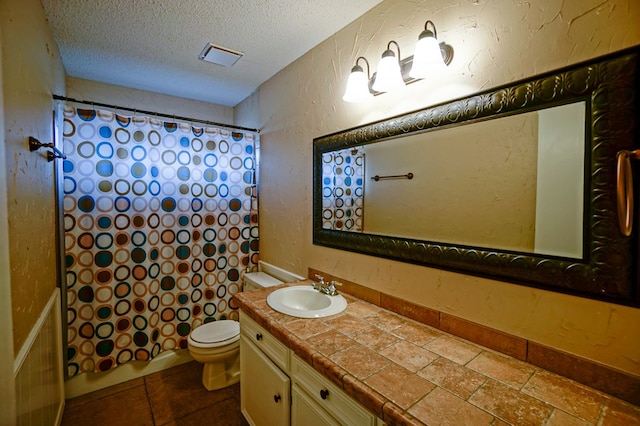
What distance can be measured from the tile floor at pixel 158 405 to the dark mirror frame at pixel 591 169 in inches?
71.1

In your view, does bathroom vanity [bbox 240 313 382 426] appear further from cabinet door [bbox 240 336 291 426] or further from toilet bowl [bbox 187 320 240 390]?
toilet bowl [bbox 187 320 240 390]

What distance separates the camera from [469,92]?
3.64 ft

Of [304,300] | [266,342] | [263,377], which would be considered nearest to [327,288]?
[304,300]

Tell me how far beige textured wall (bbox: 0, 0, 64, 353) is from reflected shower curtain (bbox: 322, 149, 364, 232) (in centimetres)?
139

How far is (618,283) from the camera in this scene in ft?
2.57

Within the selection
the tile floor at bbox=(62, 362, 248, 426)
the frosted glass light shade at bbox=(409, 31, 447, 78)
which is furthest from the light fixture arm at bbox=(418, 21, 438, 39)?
the tile floor at bbox=(62, 362, 248, 426)

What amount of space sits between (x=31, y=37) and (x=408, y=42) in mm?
1739

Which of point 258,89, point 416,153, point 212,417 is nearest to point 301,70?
point 258,89

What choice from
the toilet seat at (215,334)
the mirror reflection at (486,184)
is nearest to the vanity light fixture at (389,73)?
the mirror reflection at (486,184)

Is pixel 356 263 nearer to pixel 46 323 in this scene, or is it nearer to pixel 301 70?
pixel 301 70

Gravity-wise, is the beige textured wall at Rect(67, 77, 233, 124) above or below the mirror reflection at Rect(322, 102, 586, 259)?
above

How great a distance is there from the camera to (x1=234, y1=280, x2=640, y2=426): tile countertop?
2.36 feet

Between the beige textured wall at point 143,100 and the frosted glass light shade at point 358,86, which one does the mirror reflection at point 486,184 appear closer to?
the frosted glass light shade at point 358,86

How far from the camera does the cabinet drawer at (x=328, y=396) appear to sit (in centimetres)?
86
